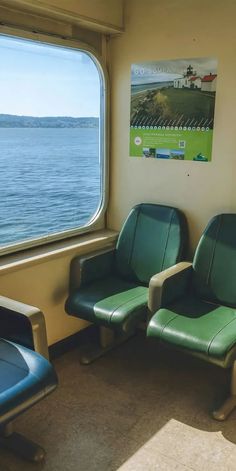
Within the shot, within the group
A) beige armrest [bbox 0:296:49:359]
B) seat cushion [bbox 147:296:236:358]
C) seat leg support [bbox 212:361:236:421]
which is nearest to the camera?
beige armrest [bbox 0:296:49:359]

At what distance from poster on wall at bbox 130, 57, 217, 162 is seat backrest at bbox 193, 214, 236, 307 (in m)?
0.44

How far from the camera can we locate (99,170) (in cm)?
322

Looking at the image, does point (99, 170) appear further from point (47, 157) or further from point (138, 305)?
point (138, 305)

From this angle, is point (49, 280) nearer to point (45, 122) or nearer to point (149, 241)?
point (149, 241)

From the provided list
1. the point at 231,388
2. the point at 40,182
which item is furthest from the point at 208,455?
the point at 40,182

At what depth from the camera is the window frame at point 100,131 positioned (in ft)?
8.29

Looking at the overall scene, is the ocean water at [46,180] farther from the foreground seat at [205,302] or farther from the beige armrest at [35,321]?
the foreground seat at [205,302]

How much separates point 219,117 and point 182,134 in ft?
0.88

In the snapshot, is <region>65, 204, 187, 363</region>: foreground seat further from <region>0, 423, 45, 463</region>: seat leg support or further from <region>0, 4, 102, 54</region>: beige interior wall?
<region>0, 4, 102, 54</region>: beige interior wall

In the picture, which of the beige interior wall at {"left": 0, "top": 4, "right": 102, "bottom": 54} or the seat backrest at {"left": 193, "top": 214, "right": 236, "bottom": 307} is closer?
the beige interior wall at {"left": 0, "top": 4, "right": 102, "bottom": 54}

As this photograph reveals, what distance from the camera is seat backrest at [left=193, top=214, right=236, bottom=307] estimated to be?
2568 mm

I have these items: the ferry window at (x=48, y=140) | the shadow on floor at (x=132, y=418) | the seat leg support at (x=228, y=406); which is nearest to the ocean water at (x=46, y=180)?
the ferry window at (x=48, y=140)

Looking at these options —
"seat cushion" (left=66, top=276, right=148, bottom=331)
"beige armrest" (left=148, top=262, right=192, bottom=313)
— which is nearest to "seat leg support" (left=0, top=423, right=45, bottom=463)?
"seat cushion" (left=66, top=276, right=148, bottom=331)

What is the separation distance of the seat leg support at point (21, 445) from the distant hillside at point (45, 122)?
1.61 metres
